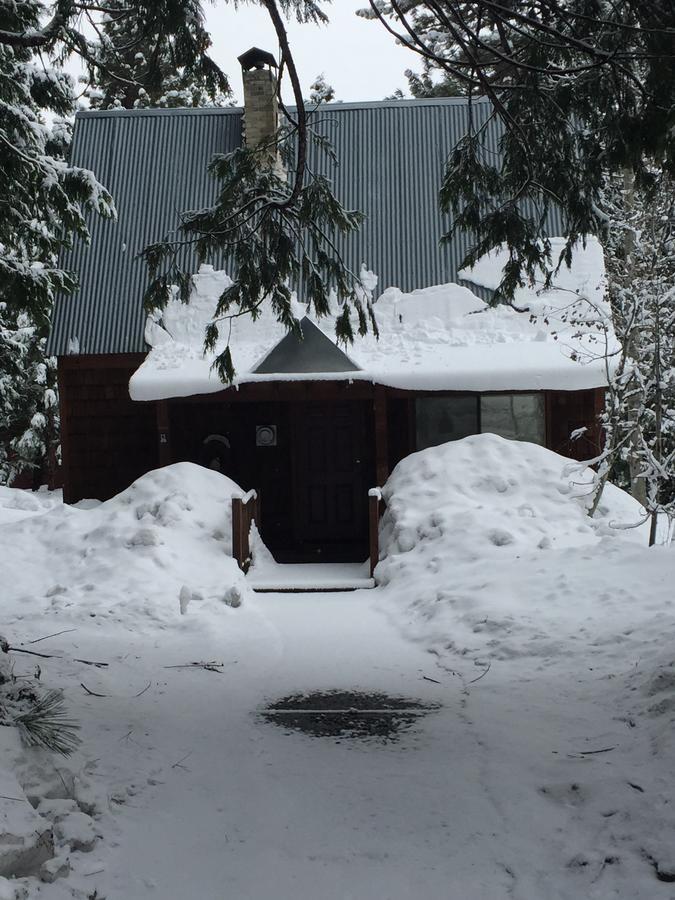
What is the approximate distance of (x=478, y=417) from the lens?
1395cm

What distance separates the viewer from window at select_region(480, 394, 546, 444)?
13.8m

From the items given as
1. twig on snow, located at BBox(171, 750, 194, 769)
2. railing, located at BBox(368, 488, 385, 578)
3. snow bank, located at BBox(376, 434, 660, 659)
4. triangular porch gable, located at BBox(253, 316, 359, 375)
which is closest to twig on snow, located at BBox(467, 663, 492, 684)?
snow bank, located at BBox(376, 434, 660, 659)

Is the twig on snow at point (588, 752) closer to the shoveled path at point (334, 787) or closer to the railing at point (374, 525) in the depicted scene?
the shoveled path at point (334, 787)

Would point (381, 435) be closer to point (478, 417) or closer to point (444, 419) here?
point (444, 419)

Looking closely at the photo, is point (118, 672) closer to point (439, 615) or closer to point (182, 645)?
point (182, 645)

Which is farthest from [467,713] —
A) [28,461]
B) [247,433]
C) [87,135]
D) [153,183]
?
[28,461]

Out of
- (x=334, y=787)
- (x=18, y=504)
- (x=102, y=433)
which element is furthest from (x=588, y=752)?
(x=18, y=504)

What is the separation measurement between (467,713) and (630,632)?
1.90 meters

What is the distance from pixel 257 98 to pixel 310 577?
8.64 m

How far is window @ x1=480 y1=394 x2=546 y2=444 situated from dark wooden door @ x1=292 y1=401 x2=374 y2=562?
6.04 ft

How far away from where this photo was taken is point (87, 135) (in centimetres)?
1662

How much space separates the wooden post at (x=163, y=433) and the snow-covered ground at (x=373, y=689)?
4.26 feet

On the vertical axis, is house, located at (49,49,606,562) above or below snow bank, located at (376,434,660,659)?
above

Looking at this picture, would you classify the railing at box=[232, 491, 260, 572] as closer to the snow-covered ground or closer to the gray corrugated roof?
the snow-covered ground
